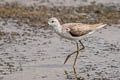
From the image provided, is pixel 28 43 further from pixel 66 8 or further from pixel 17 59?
pixel 66 8

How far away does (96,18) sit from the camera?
1377 centimetres

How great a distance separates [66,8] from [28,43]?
3951mm

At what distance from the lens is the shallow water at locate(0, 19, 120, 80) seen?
8789 millimetres

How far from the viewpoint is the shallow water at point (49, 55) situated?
879 centimetres

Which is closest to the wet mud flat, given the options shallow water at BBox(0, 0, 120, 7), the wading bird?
shallow water at BBox(0, 0, 120, 7)

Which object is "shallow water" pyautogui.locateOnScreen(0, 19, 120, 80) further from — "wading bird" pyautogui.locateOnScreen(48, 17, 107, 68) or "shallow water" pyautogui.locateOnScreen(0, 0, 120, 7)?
"shallow water" pyautogui.locateOnScreen(0, 0, 120, 7)

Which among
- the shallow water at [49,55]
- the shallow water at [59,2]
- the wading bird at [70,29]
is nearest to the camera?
the shallow water at [49,55]

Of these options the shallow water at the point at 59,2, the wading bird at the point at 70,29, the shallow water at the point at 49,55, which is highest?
the shallow water at the point at 59,2

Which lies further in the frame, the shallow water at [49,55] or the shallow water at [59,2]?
the shallow water at [59,2]

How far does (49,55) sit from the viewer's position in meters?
10.2

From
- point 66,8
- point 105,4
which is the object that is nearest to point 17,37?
point 66,8

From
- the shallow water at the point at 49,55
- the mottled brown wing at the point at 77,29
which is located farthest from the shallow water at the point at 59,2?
the mottled brown wing at the point at 77,29

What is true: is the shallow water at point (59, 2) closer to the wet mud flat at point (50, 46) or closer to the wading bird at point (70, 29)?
the wet mud flat at point (50, 46)

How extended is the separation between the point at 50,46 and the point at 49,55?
0.85m
